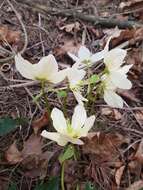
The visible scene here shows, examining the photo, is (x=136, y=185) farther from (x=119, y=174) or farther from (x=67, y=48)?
(x=67, y=48)

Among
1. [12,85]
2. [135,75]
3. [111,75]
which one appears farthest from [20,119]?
[135,75]

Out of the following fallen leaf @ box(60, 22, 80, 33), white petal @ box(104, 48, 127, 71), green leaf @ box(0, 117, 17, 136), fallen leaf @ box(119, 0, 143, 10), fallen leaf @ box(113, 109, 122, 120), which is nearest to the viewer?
white petal @ box(104, 48, 127, 71)

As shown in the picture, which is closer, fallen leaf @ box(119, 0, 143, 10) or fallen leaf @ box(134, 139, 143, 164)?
fallen leaf @ box(134, 139, 143, 164)

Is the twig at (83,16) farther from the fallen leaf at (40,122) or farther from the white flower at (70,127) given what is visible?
the white flower at (70,127)

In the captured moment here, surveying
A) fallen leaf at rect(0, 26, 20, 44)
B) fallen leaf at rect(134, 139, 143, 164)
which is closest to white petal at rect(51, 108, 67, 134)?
fallen leaf at rect(134, 139, 143, 164)

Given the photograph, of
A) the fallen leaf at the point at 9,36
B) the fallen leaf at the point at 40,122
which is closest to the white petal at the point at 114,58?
the fallen leaf at the point at 40,122

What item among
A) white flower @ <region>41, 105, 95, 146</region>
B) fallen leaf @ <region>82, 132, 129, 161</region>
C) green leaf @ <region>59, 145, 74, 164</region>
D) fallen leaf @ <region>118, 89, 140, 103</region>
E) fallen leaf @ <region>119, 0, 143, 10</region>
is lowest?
fallen leaf @ <region>82, 132, 129, 161</region>

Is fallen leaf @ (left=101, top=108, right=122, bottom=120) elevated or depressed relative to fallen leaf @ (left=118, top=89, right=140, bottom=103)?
depressed

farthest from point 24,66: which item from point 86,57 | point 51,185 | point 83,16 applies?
point 83,16

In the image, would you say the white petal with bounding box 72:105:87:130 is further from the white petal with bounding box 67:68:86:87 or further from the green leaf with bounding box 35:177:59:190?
the green leaf with bounding box 35:177:59:190
